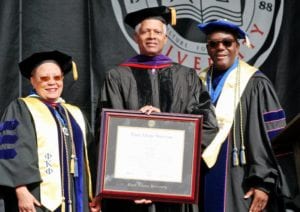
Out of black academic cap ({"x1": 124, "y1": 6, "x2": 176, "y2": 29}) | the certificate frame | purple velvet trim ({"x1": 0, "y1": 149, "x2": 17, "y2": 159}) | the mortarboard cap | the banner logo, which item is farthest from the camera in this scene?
the banner logo

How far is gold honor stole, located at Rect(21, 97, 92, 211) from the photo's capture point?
5.77 m

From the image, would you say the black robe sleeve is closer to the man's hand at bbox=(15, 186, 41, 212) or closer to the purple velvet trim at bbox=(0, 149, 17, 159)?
the man's hand at bbox=(15, 186, 41, 212)

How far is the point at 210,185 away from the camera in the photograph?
614 centimetres

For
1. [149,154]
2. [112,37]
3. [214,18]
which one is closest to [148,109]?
[149,154]

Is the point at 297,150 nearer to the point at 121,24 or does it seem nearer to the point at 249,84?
the point at 249,84

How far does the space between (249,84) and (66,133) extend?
4.08 ft

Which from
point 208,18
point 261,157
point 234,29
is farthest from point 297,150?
point 208,18

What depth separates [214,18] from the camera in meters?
7.11

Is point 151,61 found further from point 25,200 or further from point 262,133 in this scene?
point 25,200

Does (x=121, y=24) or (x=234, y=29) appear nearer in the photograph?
(x=234, y=29)

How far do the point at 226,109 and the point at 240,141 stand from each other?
0.23 m

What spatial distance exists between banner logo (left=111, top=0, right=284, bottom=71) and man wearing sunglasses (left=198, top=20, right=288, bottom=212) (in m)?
0.81

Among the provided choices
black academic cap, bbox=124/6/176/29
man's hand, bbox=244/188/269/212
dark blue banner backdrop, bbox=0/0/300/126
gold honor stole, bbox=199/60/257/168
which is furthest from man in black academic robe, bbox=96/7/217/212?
dark blue banner backdrop, bbox=0/0/300/126

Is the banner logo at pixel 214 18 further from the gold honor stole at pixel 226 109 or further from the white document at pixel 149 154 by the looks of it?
the white document at pixel 149 154
